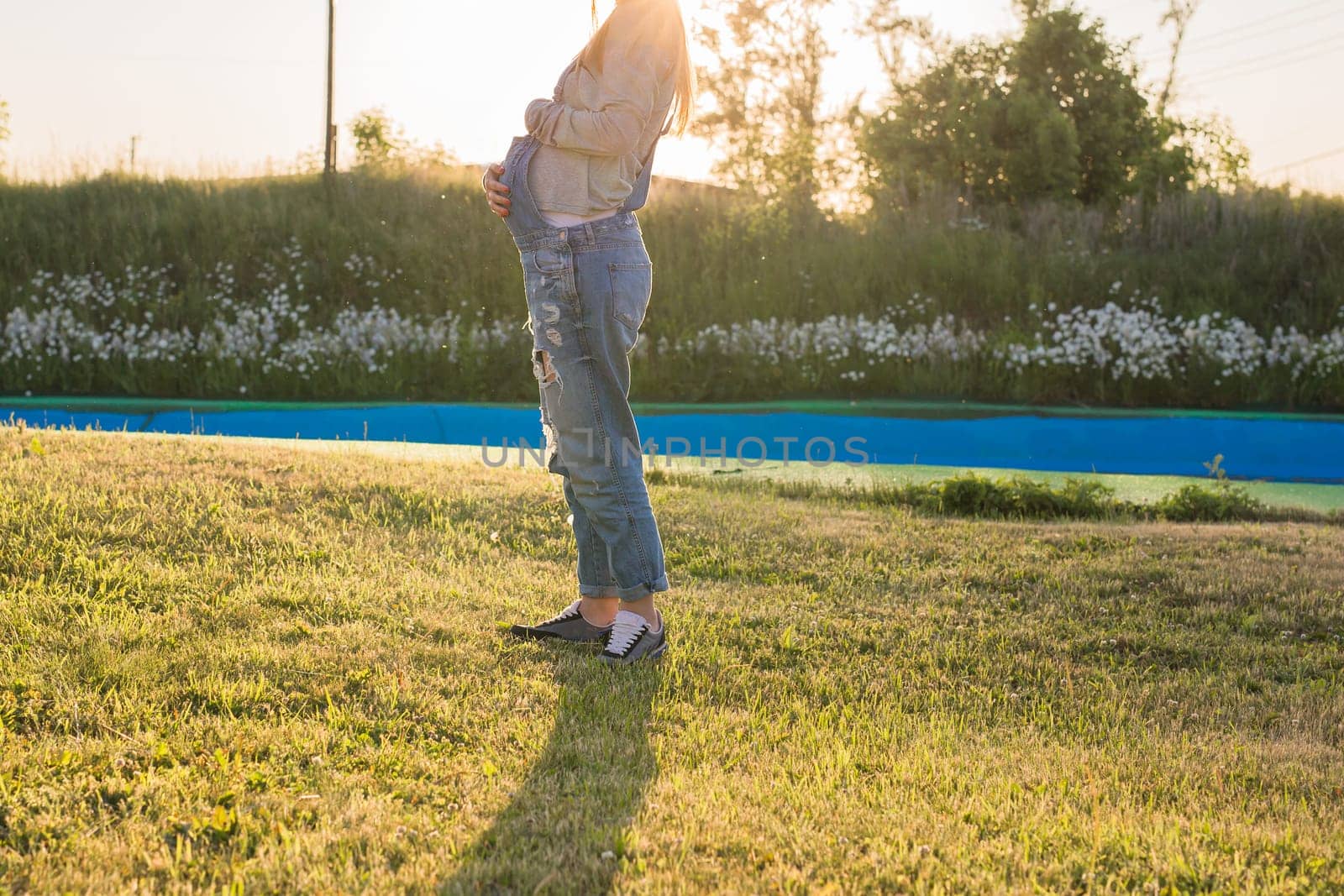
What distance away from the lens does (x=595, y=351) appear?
121 inches

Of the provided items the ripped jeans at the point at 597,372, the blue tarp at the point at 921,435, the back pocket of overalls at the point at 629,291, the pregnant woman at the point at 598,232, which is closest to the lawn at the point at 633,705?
the ripped jeans at the point at 597,372

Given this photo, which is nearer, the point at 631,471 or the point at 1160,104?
the point at 631,471

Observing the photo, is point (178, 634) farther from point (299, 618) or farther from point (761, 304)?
point (761, 304)

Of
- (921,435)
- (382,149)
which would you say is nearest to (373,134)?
(382,149)

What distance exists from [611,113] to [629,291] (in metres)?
0.45

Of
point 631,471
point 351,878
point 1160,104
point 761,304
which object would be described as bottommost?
point 351,878

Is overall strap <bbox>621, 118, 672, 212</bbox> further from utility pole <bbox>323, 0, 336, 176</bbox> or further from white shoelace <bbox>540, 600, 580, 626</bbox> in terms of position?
utility pole <bbox>323, 0, 336, 176</bbox>

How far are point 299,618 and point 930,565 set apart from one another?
2468 millimetres

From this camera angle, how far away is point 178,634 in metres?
3.32

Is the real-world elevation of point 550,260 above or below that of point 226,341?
above

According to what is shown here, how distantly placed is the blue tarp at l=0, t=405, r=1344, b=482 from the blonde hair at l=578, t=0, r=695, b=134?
19.7 feet

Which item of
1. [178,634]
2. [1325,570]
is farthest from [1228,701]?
[178,634]

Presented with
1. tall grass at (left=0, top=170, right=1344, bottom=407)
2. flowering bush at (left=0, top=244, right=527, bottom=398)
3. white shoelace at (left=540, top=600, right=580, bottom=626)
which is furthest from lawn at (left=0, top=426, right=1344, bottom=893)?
tall grass at (left=0, top=170, right=1344, bottom=407)

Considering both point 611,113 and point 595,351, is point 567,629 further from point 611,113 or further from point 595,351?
point 611,113
